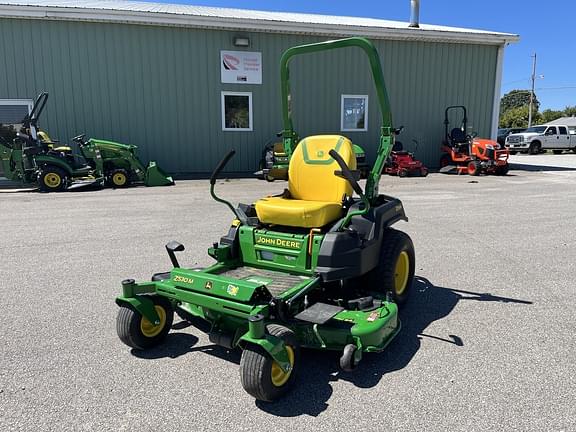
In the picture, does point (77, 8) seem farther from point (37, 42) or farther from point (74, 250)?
point (74, 250)

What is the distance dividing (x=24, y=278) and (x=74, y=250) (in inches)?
41.9

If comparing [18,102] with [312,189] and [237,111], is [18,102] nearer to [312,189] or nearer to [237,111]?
[237,111]

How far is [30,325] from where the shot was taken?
358 cm

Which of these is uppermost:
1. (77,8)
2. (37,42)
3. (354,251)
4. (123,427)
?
(77,8)

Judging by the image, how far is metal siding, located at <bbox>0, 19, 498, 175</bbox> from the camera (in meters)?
12.9

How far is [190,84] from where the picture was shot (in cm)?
1395

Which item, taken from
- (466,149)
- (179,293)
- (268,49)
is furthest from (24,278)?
(466,149)

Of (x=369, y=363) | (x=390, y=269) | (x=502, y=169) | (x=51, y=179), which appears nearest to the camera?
(x=369, y=363)

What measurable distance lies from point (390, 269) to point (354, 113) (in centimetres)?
1280

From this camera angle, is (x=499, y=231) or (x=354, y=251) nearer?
(x=354, y=251)

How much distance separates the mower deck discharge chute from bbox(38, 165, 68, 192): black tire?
8675 millimetres

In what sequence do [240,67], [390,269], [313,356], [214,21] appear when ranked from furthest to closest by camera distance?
[240,67], [214,21], [390,269], [313,356]

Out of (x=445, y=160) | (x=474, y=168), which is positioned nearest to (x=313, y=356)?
(x=474, y=168)

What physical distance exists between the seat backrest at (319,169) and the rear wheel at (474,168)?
1217 centimetres
